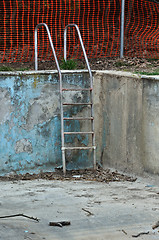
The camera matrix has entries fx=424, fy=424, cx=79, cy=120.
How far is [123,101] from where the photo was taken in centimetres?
770

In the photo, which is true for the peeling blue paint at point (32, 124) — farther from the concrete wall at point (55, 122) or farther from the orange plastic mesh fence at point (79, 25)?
the orange plastic mesh fence at point (79, 25)

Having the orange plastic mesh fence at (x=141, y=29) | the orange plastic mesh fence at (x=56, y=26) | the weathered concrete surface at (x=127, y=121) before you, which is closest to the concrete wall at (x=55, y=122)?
the weathered concrete surface at (x=127, y=121)

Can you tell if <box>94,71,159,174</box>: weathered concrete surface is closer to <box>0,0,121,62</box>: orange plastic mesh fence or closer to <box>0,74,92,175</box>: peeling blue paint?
<box>0,74,92,175</box>: peeling blue paint

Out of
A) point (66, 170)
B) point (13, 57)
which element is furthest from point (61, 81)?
point (13, 57)

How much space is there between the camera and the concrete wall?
7648mm

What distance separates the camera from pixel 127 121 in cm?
761

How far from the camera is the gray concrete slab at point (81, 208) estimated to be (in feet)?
16.1

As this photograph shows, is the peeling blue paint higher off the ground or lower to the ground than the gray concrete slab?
higher

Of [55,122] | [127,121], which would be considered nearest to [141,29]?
[55,122]

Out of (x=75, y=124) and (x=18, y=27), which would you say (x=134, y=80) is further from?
(x=18, y=27)

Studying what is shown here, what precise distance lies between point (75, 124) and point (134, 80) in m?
1.65

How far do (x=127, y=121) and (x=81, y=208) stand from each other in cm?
233

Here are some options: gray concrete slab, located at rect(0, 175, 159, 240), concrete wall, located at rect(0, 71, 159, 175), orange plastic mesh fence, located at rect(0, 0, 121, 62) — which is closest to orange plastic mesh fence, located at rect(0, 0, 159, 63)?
orange plastic mesh fence, located at rect(0, 0, 121, 62)

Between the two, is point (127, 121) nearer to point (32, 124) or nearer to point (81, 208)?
point (32, 124)
